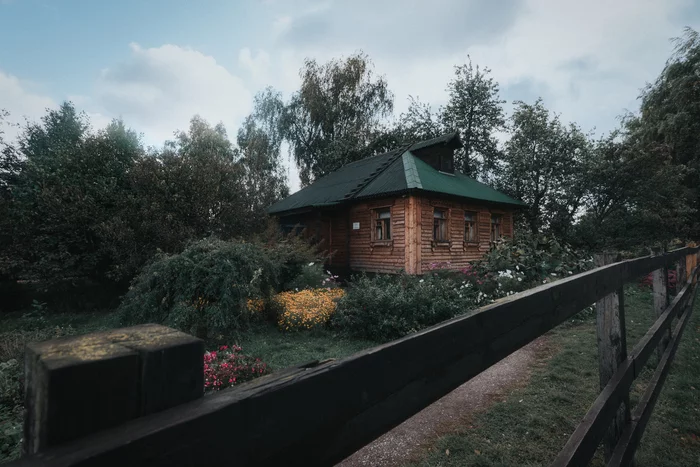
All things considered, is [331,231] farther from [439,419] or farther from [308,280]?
[439,419]

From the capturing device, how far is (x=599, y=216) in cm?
2014

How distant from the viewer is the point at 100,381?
0.50m

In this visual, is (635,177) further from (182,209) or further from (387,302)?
(182,209)

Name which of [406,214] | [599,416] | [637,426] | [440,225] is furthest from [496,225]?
[599,416]

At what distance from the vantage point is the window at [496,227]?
1808cm

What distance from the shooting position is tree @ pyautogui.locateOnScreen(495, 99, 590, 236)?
20.2 meters

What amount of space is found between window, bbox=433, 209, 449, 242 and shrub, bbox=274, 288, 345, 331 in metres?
7.51

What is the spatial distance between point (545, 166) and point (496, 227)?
593 centimetres

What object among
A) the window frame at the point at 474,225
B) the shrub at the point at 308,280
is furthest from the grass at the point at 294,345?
the window frame at the point at 474,225

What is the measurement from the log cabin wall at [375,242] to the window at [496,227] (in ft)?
21.1

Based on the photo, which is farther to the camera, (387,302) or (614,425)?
(387,302)

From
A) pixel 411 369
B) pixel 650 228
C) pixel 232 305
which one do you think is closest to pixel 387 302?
pixel 232 305

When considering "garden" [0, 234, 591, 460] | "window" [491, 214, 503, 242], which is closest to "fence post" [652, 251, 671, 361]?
"garden" [0, 234, 591, 460]

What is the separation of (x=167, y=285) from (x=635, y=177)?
22747mm
